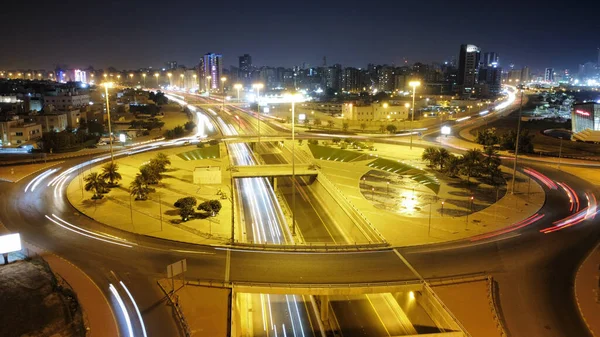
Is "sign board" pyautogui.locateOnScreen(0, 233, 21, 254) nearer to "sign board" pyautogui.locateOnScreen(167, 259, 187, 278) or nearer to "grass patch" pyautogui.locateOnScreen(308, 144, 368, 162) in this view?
"sign board" pyautogui.locateOnScreen(167, 259, 187, 278)

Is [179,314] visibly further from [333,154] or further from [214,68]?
[214,68]

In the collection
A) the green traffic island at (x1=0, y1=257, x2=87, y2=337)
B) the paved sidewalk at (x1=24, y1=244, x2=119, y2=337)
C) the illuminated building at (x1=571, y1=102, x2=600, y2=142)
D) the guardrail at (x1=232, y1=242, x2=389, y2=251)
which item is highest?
the illuminated building at (x1=571, y1=102, x2=600, y2=142)

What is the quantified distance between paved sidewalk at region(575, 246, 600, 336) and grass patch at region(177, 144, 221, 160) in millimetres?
34350

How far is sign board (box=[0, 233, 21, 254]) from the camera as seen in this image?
60.9 feet

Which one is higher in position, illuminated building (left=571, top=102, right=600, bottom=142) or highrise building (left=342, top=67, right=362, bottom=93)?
highrise building (left=342, top=67, right=362, bottom=93)

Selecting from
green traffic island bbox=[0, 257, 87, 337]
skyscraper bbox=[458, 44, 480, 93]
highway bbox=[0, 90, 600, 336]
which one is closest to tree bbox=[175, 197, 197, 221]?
highway bbox=[0, 90, 600, 336]

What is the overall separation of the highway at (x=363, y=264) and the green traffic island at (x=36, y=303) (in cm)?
127

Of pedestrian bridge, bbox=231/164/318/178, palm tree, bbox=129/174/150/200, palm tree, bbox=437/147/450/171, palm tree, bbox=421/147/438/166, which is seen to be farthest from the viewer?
palm tree, bbox=421/147/438/166

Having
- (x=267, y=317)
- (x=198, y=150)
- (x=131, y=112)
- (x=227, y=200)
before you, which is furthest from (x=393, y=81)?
(x=267, y=317)

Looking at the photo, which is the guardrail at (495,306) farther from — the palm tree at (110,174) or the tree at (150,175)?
the palm tree at (110,174)

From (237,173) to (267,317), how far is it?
19168mm

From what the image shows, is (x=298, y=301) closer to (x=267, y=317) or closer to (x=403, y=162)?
(x=267, y=317)

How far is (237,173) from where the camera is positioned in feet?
118

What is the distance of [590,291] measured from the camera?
17.0 m
